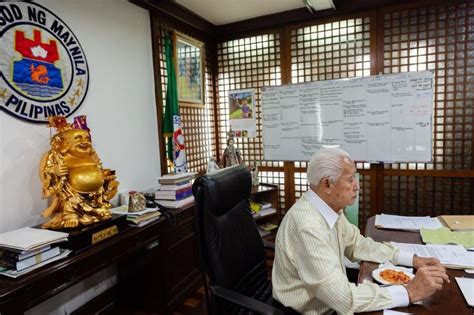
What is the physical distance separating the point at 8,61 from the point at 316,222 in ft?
5.85

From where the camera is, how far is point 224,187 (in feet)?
4.73

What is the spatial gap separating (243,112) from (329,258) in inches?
103

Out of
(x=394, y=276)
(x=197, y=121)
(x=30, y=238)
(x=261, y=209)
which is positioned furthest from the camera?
(x=197, y=121)

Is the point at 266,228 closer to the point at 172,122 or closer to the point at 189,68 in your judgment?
the point at 172,122

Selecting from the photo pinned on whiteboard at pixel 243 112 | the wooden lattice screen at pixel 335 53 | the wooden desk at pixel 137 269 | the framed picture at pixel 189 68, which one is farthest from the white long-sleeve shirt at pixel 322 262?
the photo pinned on whiteboard at pixel 243 112

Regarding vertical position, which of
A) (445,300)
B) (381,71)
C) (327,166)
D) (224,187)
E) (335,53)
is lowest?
(445,300)

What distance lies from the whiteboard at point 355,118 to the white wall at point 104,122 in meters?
1.36

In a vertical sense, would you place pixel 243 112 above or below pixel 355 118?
above

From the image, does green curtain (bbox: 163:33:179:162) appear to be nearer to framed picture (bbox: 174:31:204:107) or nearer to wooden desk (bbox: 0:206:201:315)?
framed picture (bbox: 174:31:204:107)

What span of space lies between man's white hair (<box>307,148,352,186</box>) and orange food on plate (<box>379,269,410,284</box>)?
408 mm

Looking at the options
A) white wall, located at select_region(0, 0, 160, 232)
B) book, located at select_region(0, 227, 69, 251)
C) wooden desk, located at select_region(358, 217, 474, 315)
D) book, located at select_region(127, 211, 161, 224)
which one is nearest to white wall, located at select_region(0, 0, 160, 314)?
white wall, located at select_region(0, 0, 160, 232)

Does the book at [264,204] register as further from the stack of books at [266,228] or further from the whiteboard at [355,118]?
the whiteboard at [355,118]

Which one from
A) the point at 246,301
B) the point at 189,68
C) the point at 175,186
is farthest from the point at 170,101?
the point at 246,301

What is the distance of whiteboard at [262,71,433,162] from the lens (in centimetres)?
276
